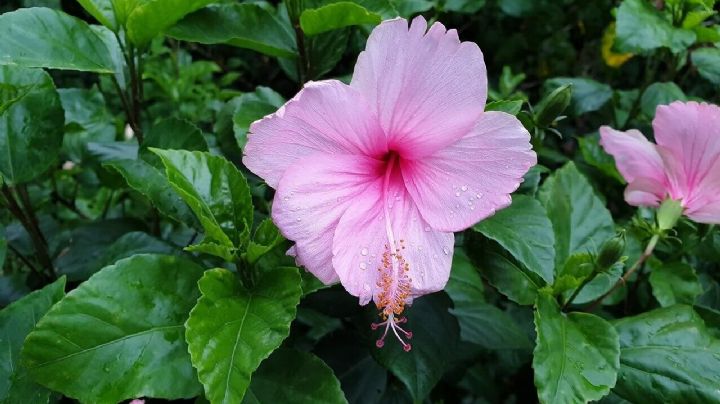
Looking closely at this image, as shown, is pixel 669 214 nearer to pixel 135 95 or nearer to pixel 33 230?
pixel 135 95

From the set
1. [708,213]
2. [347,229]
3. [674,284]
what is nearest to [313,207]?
[347,229]

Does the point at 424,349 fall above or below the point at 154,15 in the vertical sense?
below

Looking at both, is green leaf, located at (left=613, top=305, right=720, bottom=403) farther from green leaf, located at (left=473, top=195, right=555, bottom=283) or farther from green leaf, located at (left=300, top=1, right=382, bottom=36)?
green leaf, located at (left=300, top=1, right=382, bottom=36)

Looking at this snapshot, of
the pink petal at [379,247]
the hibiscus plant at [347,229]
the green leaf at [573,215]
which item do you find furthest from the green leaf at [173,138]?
the green leaf at [573,215]

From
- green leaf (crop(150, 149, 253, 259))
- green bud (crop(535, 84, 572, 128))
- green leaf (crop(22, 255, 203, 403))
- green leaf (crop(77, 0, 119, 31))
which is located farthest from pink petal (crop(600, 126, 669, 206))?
green leaf (crop(77, 0, 119, 31))

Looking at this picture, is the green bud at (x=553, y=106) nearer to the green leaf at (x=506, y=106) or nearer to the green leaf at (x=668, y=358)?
the green leaf at (x=506, y=106)

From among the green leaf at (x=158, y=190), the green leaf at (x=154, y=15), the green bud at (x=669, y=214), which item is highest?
the green leaf at (x=154, y=15)
